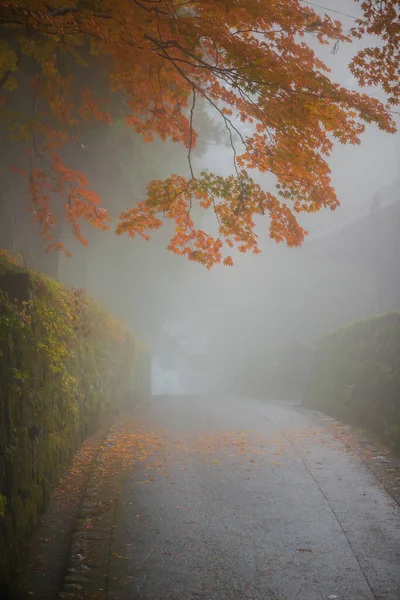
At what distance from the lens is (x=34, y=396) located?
556 cm

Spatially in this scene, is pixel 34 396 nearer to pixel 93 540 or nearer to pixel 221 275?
pixel 93 540

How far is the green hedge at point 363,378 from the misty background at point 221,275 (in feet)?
31.3

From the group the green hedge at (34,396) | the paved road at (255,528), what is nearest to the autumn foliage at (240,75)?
the green hedge at (34,396)

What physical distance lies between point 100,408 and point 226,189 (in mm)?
6793

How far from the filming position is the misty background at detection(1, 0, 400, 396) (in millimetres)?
16125

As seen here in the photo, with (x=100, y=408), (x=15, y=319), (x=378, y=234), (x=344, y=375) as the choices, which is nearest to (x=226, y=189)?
(x=15, y=319)

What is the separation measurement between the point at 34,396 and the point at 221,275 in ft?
126

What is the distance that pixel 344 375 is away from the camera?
565 inches

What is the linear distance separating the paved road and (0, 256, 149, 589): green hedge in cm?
109

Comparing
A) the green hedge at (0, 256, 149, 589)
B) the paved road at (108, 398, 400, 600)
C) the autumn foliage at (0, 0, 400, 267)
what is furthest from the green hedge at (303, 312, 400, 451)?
Result: the green hedge at (0, 256, 149, 589)

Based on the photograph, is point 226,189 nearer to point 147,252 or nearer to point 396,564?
point 396,564

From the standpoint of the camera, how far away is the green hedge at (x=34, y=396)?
450 cm

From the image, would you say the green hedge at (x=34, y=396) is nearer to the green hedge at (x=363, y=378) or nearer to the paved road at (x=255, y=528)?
the paved road at (x=255, y=528)

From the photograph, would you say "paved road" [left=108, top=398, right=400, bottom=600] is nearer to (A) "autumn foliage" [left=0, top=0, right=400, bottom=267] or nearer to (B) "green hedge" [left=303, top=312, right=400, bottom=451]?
(B) "green hedge" [left=303, top=312, right=400, bottom=451]
